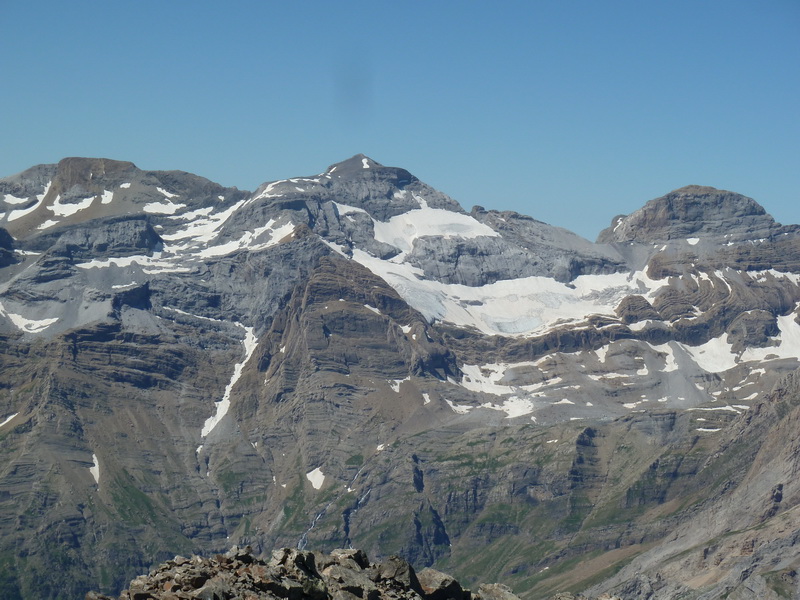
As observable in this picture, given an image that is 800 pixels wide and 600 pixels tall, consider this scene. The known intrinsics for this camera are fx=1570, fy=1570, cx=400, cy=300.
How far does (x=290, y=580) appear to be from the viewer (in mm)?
81062

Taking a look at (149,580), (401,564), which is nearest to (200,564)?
(149,580)

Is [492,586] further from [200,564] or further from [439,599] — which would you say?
[200,564]

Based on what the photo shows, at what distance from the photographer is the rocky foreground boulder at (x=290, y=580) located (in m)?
78.1

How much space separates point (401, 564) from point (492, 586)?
36.8 ft

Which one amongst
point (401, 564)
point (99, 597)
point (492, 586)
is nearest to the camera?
point (99, 597)

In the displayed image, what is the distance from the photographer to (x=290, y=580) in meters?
81.1

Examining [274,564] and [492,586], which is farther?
[492,586]

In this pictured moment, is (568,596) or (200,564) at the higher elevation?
(200,564)

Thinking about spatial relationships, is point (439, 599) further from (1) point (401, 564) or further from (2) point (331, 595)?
(2) point (331, 595)

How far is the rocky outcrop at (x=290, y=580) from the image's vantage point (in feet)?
256

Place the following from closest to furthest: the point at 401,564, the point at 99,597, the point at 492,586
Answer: the point at 99,597 < the point at 401,564 < the point at 492,586

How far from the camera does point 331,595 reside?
83438mm

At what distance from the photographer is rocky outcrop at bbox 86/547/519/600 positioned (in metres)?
78.1

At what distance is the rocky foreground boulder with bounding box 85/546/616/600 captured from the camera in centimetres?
7806
